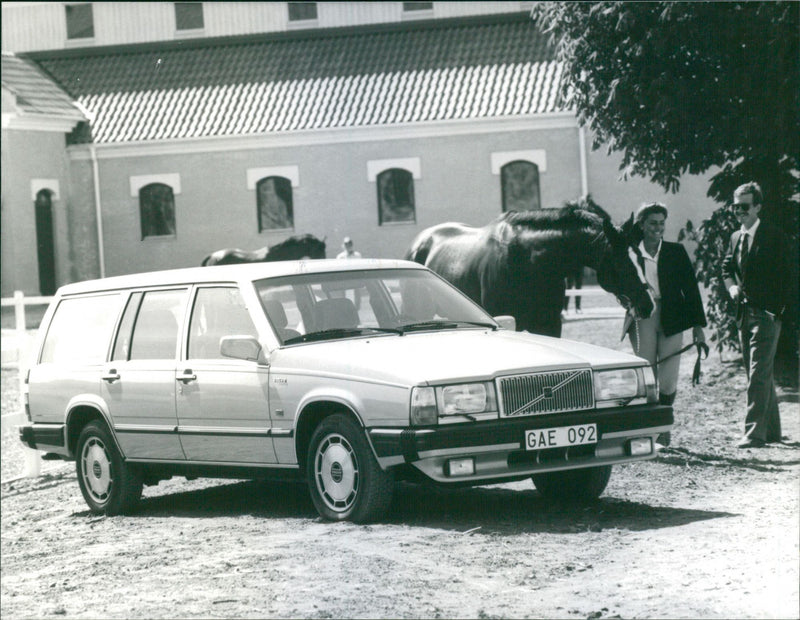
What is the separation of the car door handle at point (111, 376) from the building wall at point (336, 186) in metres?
21.8

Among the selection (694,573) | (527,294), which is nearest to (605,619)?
(694,573)

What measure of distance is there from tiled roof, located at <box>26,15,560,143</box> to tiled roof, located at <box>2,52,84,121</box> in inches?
13.5

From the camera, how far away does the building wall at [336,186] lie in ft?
102

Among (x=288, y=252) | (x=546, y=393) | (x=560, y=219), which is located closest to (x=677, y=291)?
(x=560, y=219)

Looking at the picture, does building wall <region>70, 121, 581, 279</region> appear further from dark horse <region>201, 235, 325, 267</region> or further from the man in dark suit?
the man in dark suit

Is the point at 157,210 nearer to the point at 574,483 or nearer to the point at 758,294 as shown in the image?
the point at 758,294

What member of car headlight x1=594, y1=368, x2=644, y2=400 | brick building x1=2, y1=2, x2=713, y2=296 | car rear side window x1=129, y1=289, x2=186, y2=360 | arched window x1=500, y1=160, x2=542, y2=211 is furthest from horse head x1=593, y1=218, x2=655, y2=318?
arched window x1=500, y1=160, x2=542, y2=211

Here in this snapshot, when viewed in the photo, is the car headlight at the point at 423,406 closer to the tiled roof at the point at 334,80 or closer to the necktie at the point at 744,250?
the necktie at the point at 744,250

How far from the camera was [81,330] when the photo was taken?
9.34 meters

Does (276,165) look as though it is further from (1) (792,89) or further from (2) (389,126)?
(1) (792,89)

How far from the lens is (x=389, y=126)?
31.6 metres

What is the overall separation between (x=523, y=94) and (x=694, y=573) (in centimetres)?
2636

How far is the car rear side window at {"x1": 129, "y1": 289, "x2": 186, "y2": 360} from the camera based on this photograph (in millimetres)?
8236

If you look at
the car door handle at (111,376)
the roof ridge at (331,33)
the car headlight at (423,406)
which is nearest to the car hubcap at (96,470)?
the car door handle at (111,376)
